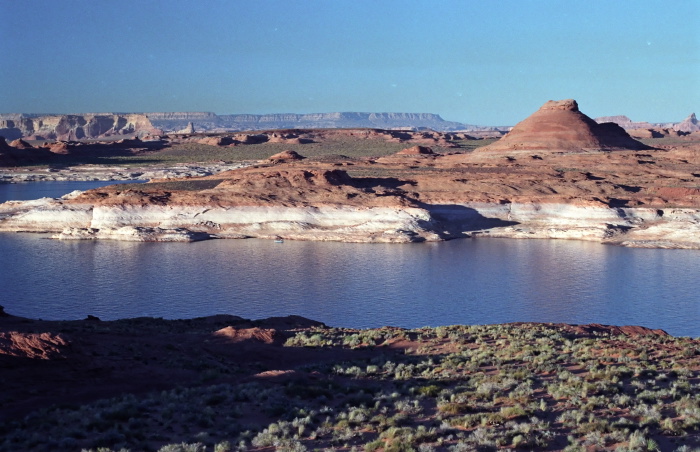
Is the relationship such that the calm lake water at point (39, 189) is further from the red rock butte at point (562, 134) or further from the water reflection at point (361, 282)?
the red rock butte at point (562, 134)

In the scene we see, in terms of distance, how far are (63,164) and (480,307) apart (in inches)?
3524

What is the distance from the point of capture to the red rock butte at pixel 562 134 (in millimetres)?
Answer: 82762

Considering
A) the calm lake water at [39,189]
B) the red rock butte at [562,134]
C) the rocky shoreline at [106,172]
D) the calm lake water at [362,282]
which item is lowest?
the calm lake water at [362,282]

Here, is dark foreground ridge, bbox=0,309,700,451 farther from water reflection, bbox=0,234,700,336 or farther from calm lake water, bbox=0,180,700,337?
calm lake water, bbox=0,180,700,337

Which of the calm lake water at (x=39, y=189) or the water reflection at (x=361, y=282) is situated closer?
the water reflection at (x=361, y=282)

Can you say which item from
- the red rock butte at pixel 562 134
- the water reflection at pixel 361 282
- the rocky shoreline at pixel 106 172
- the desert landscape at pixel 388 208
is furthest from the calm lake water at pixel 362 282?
the rocky shoreline at pixel 106 172

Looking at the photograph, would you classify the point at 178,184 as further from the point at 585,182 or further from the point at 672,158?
the point at 672,158

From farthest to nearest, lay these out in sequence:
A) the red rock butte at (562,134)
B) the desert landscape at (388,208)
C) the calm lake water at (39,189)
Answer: the red rock butte at (562,134) → the calm lake water at (39,189) → the desert landscape at (388,208)

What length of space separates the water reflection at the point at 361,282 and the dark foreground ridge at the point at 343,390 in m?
7.76

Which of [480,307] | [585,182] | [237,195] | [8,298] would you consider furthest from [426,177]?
[8,298]

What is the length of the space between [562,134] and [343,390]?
76.5m

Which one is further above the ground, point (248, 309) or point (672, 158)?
point (672, 158)

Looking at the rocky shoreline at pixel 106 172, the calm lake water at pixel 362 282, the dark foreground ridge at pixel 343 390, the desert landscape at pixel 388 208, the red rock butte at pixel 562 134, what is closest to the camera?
the dark foreground ridge at pixel 343 390

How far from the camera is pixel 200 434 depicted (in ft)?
32.5
